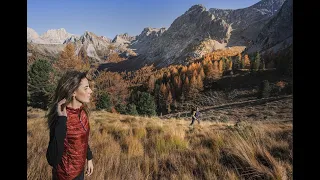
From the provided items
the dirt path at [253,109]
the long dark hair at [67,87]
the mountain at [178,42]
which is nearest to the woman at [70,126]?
the long dark hair at [67,87]

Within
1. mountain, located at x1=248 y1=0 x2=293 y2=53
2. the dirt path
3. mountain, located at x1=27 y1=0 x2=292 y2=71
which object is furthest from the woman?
the dirt path

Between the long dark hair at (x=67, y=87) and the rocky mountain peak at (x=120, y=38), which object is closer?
the long dark hair at (x=67, y=87)

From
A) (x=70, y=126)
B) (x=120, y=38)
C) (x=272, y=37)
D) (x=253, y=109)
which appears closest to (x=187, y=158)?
(x=70, y=126)

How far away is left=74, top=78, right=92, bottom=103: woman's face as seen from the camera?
1783 millimetres

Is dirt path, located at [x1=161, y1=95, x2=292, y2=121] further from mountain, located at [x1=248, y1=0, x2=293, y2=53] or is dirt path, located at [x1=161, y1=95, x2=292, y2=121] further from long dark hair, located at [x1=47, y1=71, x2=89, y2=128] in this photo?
long dark hair, located at [x1=47, y1=71, x2=89, y2=128]

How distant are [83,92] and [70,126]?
10.6 inches

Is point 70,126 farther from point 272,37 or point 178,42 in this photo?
point 272,37

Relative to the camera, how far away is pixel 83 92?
1.80 meters

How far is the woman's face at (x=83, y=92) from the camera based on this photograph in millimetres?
1783

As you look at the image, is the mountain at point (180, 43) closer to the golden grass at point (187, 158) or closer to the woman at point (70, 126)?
→ the golden grass at point (187, 158)
